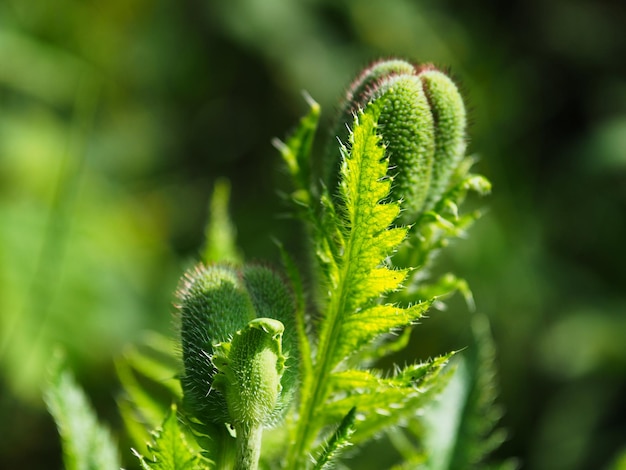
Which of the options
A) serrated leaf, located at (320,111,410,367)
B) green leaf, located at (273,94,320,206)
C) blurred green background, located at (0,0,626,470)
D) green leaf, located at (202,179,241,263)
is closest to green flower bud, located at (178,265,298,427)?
serrated leaf, located at (320,111,410,367)

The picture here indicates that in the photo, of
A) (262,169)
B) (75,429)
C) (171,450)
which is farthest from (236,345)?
(262,169)

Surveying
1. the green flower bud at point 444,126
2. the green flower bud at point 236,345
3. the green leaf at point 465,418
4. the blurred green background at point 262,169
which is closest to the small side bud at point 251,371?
the green flower bud at point 236,345

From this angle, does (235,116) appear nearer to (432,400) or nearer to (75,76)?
(75,76)

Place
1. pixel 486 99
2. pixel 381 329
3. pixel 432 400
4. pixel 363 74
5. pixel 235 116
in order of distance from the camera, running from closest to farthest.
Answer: pixel 381 329 → pixel 363 74 → pixel 432 400 → pixel 486 99 → pixel 235 116

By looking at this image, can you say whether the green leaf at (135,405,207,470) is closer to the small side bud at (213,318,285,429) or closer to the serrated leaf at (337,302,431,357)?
the small side bud at (213,318,285,429)

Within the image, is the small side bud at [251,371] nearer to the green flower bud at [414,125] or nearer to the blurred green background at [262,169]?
the green flower bud at [414,125]

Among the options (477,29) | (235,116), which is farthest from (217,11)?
(477,29)
